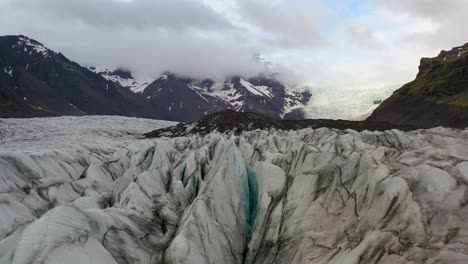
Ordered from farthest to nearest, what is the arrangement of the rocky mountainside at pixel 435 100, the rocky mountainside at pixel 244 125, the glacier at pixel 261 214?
1. the rocky mountainside at pixel 435 100
2. the rocky mountainside at pixel 244 125
3. the glacier at pixel 261 214

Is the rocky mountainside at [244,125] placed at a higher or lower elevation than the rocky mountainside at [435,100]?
lower

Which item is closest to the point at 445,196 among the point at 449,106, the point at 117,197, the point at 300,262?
the point at 300,262

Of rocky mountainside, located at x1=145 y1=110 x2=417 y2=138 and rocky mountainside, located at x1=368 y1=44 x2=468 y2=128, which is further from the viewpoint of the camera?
rocky mountainside, located at x1=368 y1=44 x2=468 y2=128

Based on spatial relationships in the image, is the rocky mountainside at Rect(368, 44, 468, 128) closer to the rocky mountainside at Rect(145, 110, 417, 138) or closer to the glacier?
the rocky mountainside at Rect(145, 110, 417, 138)

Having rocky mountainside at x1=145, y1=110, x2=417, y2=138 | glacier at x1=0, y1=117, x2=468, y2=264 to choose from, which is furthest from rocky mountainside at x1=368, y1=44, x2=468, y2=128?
glacier at x1=0, y1=117, x2=468, y2=264

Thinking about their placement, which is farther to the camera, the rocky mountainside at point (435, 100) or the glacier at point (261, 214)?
the rocky mountainside at point (435, 100)

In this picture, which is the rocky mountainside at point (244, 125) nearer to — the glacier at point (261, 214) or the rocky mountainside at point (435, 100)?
the rocky mountainside at point (435, 100)

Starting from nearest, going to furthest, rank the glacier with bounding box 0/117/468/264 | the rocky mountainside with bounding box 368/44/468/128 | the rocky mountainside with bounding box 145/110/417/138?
the glacier with bounding box 0/117/468/264
the rocky mountainside with bounding box 145/110/417/138
the rocky mountainside with bounding box 368/44/468/128

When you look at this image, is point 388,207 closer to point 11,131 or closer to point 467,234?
point 467,234

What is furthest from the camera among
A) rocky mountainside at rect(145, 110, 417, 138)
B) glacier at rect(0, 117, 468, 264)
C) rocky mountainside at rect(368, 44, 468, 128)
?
rocky mountainside at rect(368, 44, 468, 128)

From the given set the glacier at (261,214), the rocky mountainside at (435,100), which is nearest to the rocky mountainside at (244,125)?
the rocky mountainside at (435,100)
